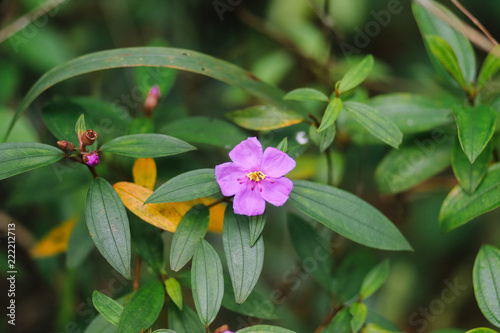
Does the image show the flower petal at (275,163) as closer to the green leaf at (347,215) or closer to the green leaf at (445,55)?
the green leaf at (347,215)

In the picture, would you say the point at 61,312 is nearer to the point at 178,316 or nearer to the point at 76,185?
the point at 76,185

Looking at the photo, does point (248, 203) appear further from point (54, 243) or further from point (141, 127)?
point (54, 243)

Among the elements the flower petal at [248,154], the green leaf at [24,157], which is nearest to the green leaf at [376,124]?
the flower petal at [248,154]

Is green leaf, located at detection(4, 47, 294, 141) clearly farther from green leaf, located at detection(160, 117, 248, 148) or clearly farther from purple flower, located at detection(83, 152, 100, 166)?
purple flower, located at detection(83, 152, 100, 166)

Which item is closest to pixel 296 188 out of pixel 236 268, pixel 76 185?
pixel 236 268

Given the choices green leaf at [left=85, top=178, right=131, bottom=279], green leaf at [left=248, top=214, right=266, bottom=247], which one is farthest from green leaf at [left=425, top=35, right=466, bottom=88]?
green leaf at [left=85, top=178, right=131, bottom=279]

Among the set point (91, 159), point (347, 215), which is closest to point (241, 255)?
point (347, 215)
